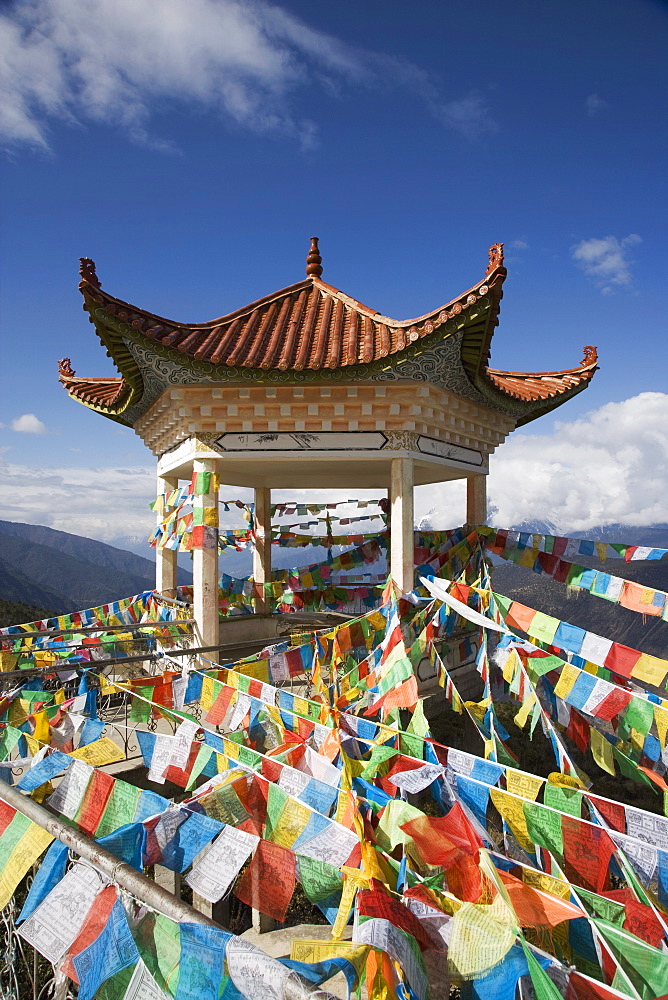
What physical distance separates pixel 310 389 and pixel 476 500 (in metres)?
4.56

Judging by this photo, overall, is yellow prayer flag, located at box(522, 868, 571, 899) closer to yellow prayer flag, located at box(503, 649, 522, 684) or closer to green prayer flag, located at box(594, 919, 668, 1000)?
green prayer flag, located at box(594, 919, 668, 1000)

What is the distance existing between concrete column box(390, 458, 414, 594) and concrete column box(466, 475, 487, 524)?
287 cm

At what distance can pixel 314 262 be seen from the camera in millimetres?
11914

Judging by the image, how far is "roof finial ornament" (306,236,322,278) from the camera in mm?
11859

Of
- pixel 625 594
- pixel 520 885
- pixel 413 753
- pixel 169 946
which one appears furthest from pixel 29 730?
pixel 625 594

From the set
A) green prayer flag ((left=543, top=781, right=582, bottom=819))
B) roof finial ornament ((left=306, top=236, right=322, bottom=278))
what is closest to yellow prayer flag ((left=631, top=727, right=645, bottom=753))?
green prayer flag ((left=543, top=781, right=582, bottom=819))

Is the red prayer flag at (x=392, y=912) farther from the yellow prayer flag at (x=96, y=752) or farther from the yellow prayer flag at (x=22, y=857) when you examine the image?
the yellow prayer flag at (x=96, y=752)

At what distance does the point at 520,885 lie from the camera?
10.8ft

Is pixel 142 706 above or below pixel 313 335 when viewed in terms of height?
below

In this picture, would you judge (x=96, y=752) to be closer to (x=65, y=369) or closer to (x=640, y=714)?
(x=640, y=714)

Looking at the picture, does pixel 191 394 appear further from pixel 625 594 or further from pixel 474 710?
pixel 625 594

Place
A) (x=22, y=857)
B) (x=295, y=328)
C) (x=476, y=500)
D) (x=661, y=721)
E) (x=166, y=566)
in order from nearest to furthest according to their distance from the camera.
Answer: (x=22, y=857) → (x=661, y=721) → (x=295, y=328) → (x=476, y=500) → (x=166, y=566)

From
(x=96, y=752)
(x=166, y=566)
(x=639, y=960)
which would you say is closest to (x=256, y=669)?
(x=96, y=752)

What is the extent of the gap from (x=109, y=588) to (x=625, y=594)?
7970 inches
